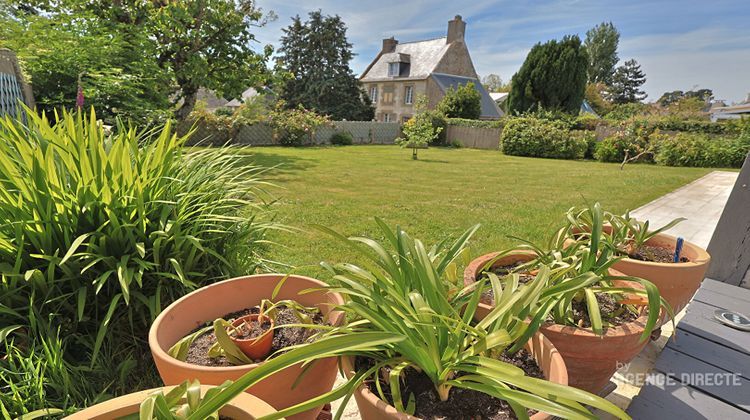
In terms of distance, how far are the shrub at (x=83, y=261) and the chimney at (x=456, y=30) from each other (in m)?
29.4

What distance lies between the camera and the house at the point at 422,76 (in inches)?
1050

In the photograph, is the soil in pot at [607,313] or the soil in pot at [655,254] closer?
the soil in pot at [607,313]

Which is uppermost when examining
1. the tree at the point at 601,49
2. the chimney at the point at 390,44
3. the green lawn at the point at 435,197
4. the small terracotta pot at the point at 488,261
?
the tree at the point at 601,49

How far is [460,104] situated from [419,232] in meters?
18.1

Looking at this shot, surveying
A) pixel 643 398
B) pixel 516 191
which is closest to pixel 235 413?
pixel 643 398

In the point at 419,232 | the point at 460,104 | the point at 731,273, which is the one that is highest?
the point at 460,104

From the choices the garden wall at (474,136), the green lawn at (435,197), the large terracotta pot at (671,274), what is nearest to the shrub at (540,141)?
the garden wall at (474,136)

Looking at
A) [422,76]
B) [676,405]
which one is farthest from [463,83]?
[676,405]

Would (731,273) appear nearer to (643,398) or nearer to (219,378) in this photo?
(643,398)

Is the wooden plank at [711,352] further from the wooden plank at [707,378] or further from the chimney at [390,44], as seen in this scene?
the chimney at [390,44]

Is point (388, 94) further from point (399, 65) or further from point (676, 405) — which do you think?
point (676, 405)

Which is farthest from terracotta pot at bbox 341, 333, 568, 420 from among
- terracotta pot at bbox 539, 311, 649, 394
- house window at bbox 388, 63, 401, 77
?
house window at bbox 388, 63, 401, 77

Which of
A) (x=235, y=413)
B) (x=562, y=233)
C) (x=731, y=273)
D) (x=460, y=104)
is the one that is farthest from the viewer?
(x=460, y=104)

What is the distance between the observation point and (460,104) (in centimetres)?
2064
